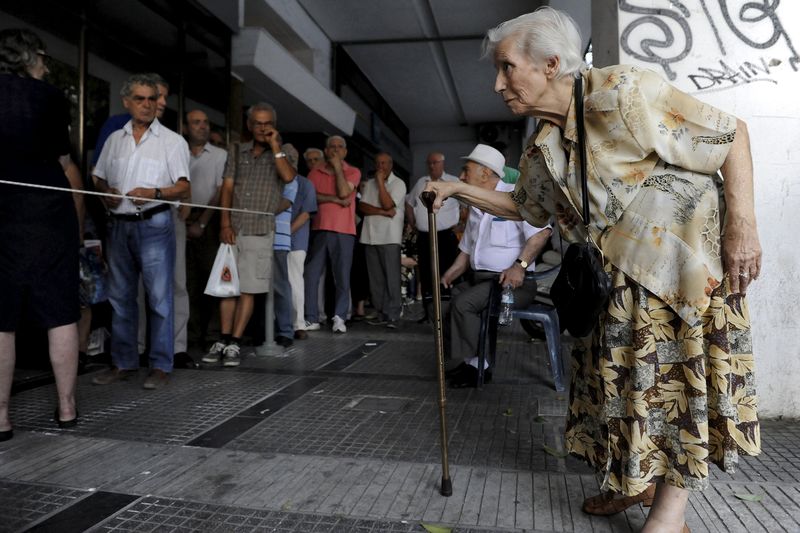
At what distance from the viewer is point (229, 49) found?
26.0 ft

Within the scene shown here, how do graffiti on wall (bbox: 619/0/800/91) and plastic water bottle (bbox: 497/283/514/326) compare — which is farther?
plastic water bottle (bbox: 497/283/514/326)

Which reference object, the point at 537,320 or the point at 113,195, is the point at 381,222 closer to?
the point at 537,320

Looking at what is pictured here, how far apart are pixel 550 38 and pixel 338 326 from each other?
532 cm

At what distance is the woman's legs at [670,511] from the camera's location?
6.75 ft

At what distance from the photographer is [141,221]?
4316mm

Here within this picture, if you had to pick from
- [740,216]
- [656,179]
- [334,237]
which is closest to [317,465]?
[656,179]

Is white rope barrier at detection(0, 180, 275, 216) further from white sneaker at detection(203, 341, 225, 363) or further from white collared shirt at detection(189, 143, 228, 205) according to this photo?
white sneaker at detection(203, 341, 225, 363)

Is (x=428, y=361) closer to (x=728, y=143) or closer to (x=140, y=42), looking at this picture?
(x=728, y=143)

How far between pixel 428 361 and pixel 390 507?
3.02 meters

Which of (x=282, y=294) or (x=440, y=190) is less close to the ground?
(x=440, y=190)

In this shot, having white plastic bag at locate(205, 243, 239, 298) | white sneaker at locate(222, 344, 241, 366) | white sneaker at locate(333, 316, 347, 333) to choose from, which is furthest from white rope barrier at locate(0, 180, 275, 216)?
white sneaker at locate(333, 316, 347, 333)

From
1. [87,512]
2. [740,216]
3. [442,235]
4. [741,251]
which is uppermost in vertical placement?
[442,235]

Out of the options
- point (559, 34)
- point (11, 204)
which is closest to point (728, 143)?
point (559, 34)

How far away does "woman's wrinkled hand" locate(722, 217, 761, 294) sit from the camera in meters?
1.97
